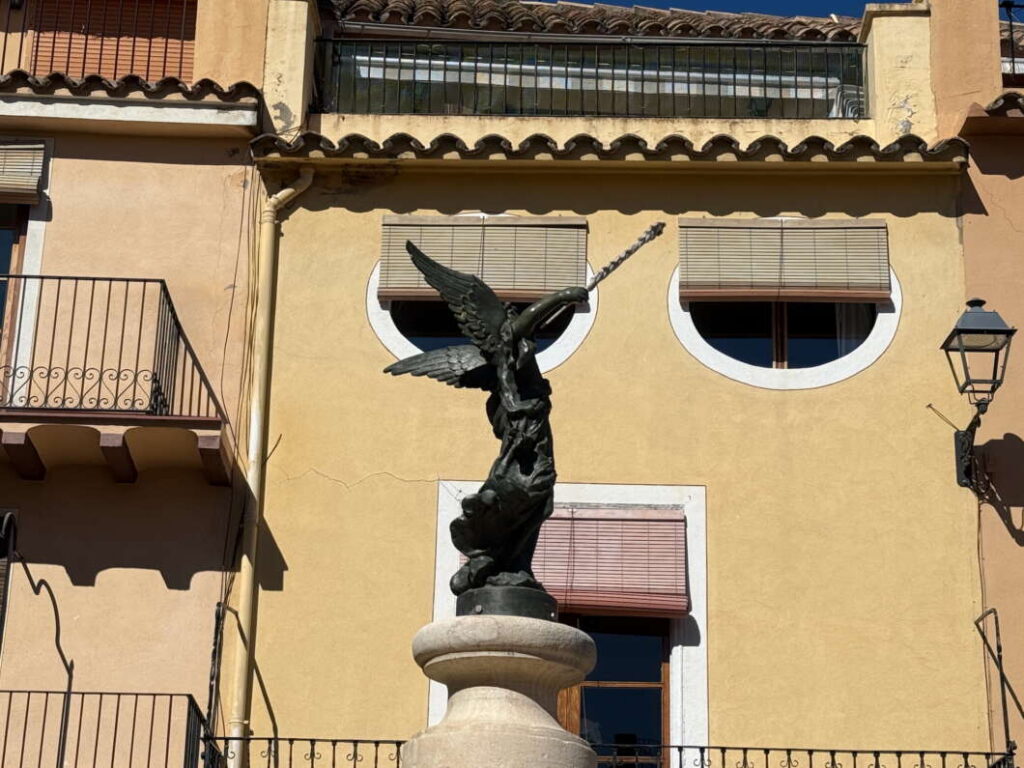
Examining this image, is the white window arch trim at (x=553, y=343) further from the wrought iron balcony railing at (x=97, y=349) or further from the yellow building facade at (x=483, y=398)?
the wrought iron balcony railing at (x=97, y=349)

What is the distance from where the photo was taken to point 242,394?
14.0 metres

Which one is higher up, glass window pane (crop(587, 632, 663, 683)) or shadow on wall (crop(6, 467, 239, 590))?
shadow on wall (crop(6, 467, 239, 590))

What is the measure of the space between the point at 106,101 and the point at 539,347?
3678 mm

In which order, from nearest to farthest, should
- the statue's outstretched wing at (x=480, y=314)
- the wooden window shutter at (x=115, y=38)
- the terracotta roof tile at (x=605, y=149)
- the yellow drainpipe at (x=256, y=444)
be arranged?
the statue's outstretched wing at (x=480, y=314)
the yellow drainpipe at (x=256, y=444)
the terracotta roof tile at (x=605, y=149)
the wooden window shutter at (x=115, y=38)

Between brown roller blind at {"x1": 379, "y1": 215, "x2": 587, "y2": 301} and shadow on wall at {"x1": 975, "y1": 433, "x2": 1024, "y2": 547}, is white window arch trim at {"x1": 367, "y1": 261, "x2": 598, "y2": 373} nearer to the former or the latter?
brown roller blind at {"x1": 379, "y1": 215, "x2": 587, "y2": 301}

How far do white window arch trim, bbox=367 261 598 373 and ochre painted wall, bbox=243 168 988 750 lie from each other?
78 mm

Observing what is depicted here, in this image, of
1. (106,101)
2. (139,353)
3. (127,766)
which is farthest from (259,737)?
(106,101)

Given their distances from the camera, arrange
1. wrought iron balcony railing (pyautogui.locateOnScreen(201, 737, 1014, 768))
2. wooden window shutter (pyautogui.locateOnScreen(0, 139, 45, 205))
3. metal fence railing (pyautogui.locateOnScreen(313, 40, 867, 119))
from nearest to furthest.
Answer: wrought iron balcony railing (pyautogui.locateOnScreen(201, 737, 1014, 768)), wooden window shutter (pyautogui.locateOnScreen(0, 139, 45, 205)), metal fence railing (pyautogui.locateOnScreen(313, 40, 867, 119))

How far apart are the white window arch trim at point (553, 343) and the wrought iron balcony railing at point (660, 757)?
2.80 metres

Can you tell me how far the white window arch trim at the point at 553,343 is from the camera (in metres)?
A: 14.0

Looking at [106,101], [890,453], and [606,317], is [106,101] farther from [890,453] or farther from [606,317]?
[890,453]

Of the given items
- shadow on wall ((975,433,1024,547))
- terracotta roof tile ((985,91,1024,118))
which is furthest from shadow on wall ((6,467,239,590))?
terracotta roof tile ((985,91,1024,118))

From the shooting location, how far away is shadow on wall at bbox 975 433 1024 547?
44.1ft

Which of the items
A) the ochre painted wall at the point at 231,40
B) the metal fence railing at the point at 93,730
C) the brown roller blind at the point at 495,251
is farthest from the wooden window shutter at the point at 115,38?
the metal fence railing at the point at 93,730
